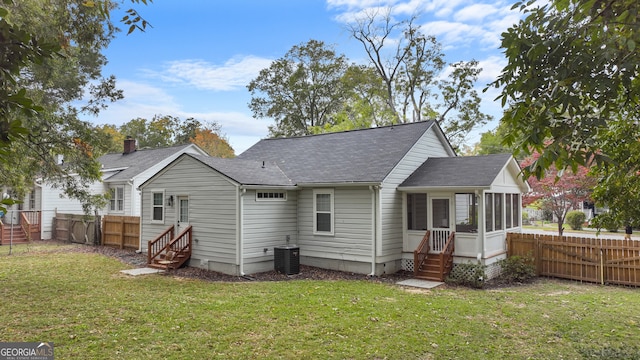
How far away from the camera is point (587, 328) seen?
729 cm

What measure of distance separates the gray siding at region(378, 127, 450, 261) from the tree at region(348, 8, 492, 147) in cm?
1652

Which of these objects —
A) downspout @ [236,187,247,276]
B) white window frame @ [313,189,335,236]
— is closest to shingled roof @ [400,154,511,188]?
white window frame @ [313,189,335,236]

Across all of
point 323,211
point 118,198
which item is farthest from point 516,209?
point 118,198

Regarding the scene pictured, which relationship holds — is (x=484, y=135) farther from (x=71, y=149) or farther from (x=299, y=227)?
(x=71, y=149)

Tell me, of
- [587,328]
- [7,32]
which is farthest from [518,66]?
[587,328]

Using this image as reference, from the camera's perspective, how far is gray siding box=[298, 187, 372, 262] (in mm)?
12664

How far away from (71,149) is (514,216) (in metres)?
15.1

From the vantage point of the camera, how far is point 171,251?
13312mm

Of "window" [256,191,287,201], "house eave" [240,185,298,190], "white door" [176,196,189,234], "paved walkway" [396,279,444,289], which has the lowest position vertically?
"paved walkway" [396,279,444,289]

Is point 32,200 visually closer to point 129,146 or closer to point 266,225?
point 129,146

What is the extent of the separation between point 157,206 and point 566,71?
558 inches

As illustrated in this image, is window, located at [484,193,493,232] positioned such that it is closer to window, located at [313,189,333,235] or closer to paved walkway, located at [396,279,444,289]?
paved walkway, located at [396,279,444,289]

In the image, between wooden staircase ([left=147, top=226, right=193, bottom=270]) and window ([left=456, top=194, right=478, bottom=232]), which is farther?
window ([left=456, top=194, right=478, bottom=232])

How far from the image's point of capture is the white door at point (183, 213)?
14.0 meters
